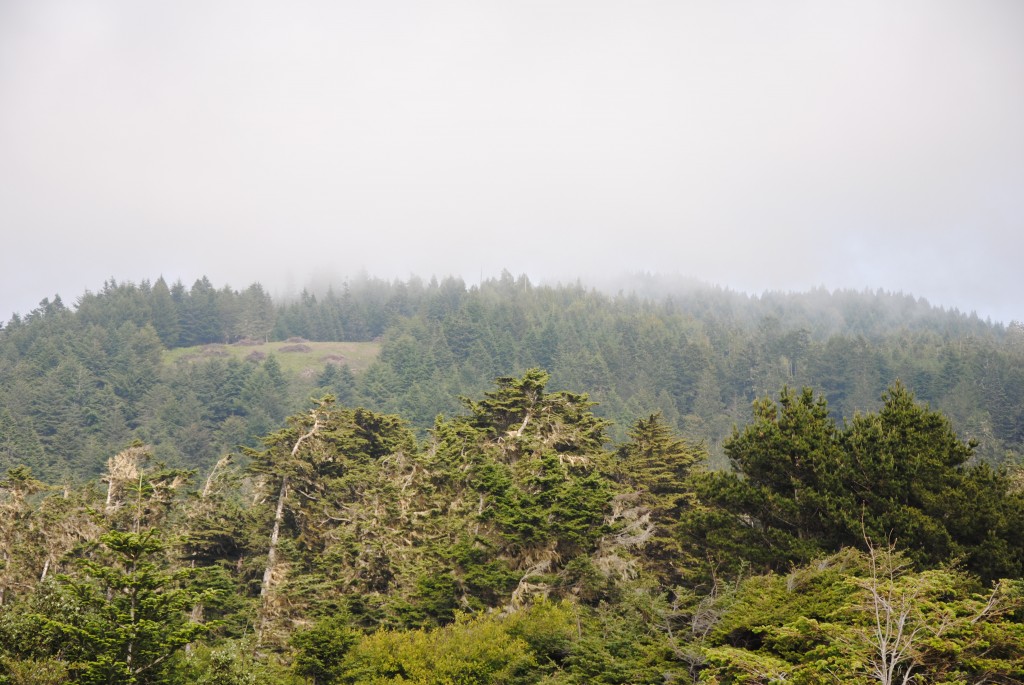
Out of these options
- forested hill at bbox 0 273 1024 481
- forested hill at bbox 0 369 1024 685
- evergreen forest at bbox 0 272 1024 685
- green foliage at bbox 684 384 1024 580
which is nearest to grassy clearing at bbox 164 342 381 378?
forested hill at bbox 0 273 1024 481

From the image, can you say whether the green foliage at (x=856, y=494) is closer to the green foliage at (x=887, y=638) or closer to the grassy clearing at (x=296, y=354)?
the green foliage at (x=887, y=638)

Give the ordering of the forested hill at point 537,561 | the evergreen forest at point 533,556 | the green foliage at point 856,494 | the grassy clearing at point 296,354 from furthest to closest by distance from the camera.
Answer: the grassy clearing at point 296,354, the green foliage at point 856,494, the evergreen forest at point 533,556, the forested hill at point 537,561

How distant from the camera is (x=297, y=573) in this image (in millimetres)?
35156

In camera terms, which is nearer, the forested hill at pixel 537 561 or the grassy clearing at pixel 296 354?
the forested hill at pixel 537 561

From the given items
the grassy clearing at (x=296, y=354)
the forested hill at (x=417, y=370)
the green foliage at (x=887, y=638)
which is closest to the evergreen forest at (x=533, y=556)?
the green foliage at (x=887, y=638)

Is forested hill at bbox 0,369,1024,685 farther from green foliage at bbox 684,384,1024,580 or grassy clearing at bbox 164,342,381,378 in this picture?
grassy clearing at bbox 164,342,381,378

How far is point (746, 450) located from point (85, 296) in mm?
186284

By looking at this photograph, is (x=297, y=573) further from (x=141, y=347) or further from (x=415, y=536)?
(x=141, y=347)

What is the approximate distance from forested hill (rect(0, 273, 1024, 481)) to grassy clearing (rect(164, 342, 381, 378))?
1019 mm

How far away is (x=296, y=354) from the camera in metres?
160

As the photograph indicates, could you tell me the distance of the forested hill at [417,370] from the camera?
10644 cm

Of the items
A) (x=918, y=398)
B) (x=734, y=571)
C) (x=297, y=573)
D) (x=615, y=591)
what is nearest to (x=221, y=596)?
(x=297, y=573)

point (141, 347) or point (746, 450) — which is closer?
point (746, 450)

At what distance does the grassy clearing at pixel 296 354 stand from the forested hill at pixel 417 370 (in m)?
1.02
